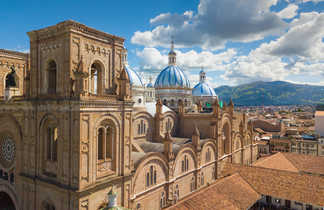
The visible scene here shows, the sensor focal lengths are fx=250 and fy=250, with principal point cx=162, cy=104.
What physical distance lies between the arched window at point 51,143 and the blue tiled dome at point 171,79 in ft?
118

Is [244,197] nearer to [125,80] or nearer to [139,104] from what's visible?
[125,80]

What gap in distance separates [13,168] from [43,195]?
20.0ft

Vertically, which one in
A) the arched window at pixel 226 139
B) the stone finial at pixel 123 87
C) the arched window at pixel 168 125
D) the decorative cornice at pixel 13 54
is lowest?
the arched window at pixel 226 139

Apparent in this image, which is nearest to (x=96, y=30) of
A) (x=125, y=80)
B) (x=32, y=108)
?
(x=125, y=80)

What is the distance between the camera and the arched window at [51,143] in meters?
20.9

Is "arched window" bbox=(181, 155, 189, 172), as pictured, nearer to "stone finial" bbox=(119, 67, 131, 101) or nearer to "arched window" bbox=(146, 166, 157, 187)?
"arched window" bbox=(146, 166, 157, 187)

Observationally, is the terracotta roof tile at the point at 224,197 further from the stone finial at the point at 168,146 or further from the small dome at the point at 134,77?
the small dome at the point at 134,77

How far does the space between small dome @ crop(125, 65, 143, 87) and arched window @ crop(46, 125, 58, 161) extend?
2173cm

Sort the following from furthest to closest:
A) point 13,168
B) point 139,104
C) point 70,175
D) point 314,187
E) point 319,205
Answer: point 139,104
point 314,187
point 319,205
point 13,168
point 70,175

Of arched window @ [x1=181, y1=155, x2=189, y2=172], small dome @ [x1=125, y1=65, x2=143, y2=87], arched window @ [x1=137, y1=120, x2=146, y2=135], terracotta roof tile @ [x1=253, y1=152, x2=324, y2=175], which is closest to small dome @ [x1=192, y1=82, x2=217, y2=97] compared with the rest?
terracotta roof tile @ [x1=253, y1=152, x2=324, y2=175]

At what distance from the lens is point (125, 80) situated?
21797 mm

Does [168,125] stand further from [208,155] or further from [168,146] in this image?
[168,146]

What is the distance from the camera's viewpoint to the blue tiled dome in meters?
55.2

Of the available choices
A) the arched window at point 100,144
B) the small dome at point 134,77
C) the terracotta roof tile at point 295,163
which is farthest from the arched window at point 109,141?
the terracotta roof tile at point 295,163
